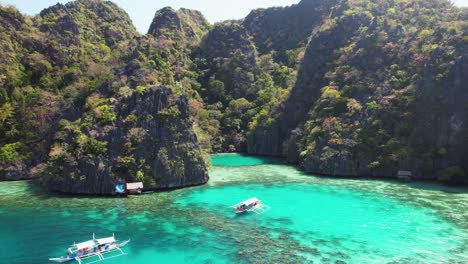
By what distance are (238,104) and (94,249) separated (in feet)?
290

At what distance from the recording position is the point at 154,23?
488 ft

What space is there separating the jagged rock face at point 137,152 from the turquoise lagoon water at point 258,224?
2.62 metres

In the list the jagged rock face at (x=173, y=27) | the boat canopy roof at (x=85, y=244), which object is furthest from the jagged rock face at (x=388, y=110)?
the jagged rock face at (x=173, y=27)

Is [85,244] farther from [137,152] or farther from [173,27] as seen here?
[173,27]

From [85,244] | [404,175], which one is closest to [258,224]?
[85,244]

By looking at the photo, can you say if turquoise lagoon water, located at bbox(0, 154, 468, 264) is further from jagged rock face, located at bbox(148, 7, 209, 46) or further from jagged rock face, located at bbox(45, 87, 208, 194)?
jagged rock face, located at bbox(148, 7, 209, 46)

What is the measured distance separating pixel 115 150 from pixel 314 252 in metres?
34.8

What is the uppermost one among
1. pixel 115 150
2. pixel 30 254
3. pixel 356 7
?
pixel 356 7

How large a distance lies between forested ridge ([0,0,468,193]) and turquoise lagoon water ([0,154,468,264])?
246 inches

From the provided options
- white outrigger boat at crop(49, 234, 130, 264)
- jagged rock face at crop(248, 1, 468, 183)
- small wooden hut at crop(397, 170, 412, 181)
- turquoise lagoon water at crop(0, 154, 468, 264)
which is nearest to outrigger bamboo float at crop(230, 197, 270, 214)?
turquoise lagoon water at crop(0, 154, 468, 264)

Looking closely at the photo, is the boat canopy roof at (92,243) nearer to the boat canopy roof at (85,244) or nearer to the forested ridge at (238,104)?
the boat canopy roof at (85,244)

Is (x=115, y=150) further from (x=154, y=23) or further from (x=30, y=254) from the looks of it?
(x=154, y=23)

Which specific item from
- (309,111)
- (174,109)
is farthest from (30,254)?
(309,111)

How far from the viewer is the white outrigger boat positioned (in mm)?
31266
